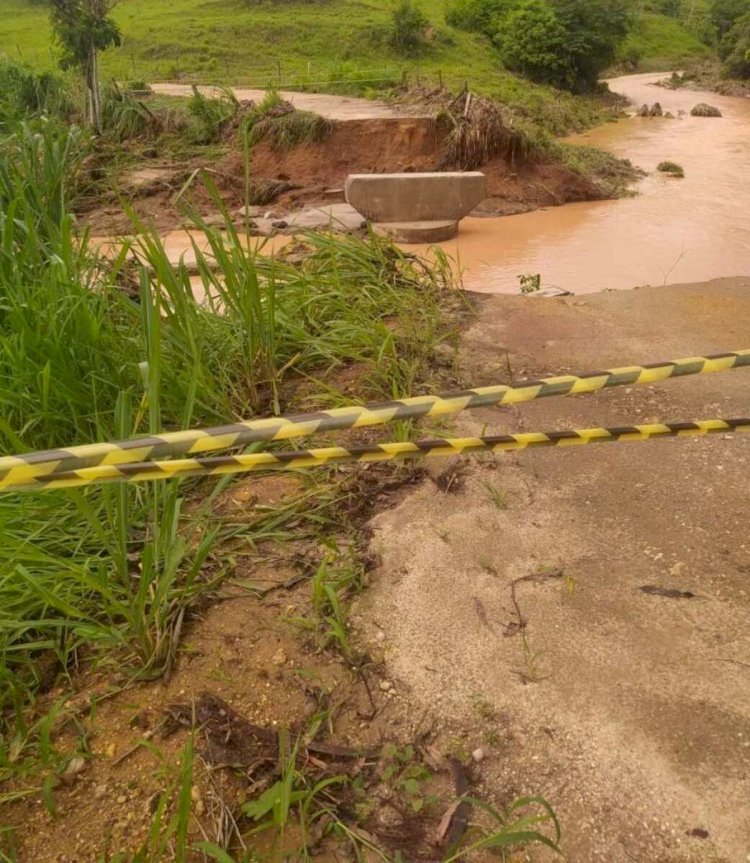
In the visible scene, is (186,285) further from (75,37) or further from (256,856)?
(75,37)

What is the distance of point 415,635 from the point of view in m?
1.87

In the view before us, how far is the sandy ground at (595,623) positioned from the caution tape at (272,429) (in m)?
0.76

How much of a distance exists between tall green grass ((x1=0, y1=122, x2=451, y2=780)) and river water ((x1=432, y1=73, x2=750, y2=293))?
400 centimetres

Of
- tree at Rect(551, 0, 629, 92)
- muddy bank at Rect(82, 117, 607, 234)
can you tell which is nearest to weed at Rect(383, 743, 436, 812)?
muddy bank at Rect(82, 117, 607, 234)

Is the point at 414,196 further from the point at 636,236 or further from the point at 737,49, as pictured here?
the point at 737,49

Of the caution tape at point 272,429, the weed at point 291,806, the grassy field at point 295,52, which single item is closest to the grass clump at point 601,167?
the grassy field at point 295,52

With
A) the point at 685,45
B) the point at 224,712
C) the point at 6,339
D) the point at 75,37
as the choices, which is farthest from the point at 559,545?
the point at 685,45

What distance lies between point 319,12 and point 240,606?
96.4 ft

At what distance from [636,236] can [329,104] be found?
6.94 m

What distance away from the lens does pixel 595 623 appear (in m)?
1.88

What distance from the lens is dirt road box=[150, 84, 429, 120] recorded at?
38.3 feet

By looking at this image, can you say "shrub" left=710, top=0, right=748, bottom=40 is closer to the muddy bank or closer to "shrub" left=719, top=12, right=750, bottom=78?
"shrub" left=719, top=12, right=750, bottom=78

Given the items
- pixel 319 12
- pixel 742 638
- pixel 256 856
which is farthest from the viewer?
pixel 319 12

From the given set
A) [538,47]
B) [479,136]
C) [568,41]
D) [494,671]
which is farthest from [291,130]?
[568,41]
